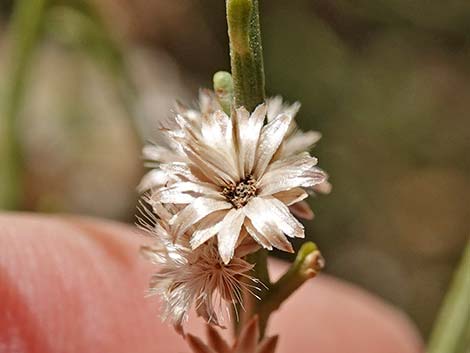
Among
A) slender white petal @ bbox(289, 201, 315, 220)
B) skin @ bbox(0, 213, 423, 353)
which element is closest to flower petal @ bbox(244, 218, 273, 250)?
slender white petal @ bbox(289, 201, 315, 220)

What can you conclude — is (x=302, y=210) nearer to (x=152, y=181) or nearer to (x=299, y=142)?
(x=299, y=142)

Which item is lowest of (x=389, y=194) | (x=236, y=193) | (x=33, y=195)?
(x=33, y=195)

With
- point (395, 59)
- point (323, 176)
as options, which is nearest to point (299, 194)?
point (323, 176)

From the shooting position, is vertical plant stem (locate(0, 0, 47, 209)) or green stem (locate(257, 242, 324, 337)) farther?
vertical plant stem (locate(0, 0, 47, 209))

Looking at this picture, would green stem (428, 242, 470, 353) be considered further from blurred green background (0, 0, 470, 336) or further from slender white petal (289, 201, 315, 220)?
blurred green background (0, 0, 470, 336)

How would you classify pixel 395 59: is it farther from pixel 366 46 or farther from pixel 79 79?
pixel 79 79

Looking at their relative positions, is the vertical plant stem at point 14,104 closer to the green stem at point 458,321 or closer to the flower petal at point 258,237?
the green stem at point 458,321
